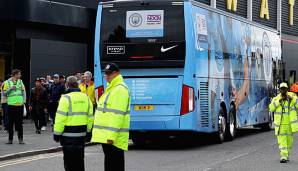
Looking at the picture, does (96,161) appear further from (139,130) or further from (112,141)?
(112,141)

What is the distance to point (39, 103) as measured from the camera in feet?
74.3

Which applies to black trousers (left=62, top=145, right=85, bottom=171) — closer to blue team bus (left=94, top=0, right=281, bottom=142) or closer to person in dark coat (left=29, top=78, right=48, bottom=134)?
blue team bus (left=94, top=0, right=281, bottom=142)

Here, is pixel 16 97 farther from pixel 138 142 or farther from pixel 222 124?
pixel 222 124

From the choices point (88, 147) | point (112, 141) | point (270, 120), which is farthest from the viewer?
point (270, 120)

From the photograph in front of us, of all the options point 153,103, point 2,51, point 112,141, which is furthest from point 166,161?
point 2,51

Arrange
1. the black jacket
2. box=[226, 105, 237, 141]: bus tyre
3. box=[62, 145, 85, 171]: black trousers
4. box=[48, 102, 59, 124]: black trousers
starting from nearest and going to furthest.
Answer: box=[62, 145, 85, 171]: black trousers → box=[226, 105, 237, 141]: bus tyre → the black jacket → box=[48, 102, 59, 124]: black trousers

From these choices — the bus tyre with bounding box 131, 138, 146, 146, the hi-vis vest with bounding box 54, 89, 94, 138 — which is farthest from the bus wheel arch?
the hi-vis vest with bounding box 54, 89, 94, 138

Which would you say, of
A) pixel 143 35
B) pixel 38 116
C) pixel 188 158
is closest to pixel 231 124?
pixel 143 35

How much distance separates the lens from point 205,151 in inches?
680

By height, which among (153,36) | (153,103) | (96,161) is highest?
(153,36)

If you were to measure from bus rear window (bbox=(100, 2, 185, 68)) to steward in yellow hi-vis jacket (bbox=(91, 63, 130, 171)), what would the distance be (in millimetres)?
7771

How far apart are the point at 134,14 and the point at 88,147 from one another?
12.4ft

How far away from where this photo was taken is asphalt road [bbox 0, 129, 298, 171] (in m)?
13.8

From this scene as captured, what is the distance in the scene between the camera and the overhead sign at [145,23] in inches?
685
